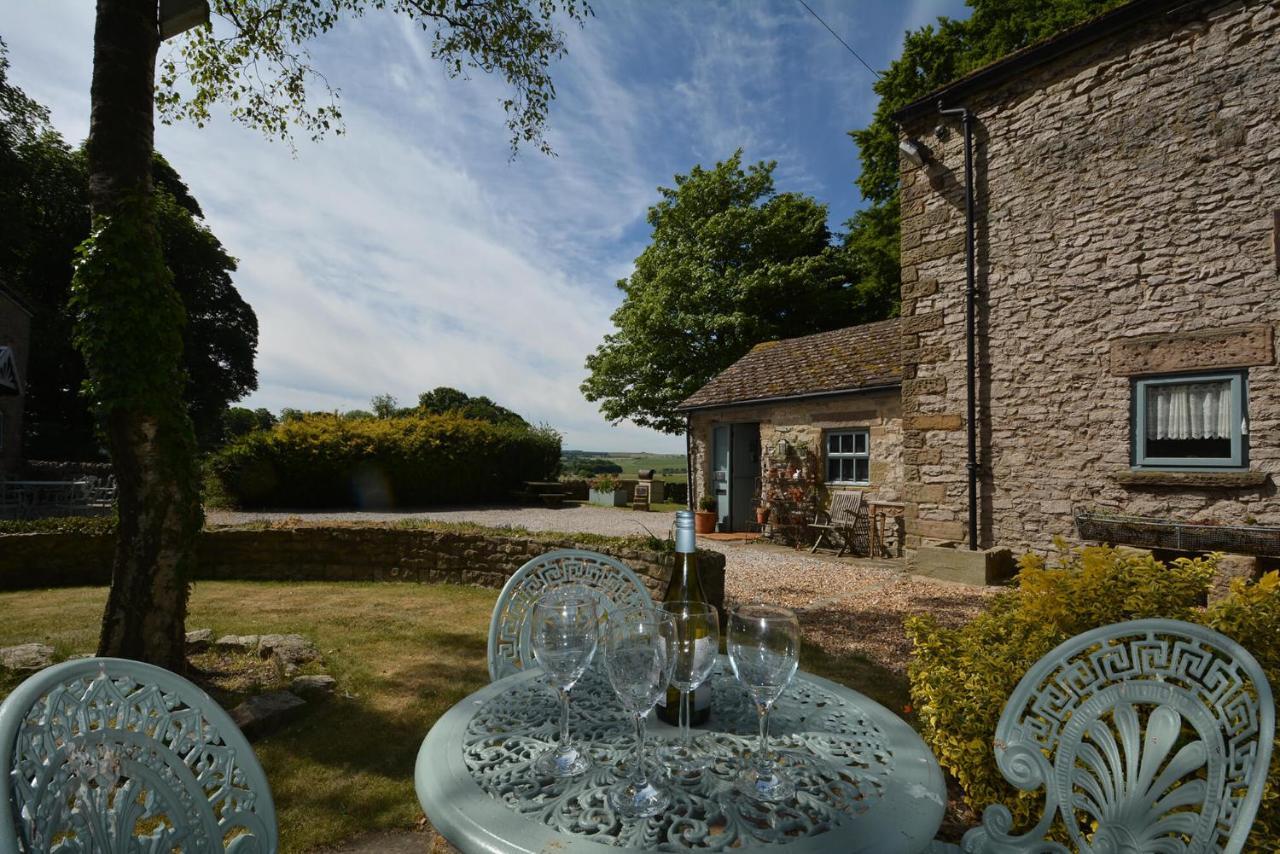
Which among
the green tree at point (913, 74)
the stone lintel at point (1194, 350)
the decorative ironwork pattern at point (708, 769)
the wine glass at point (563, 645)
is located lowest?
the decorative ironwork pattern at point (708, 769)

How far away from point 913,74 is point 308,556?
1946 centimetres

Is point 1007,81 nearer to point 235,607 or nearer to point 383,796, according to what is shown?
point 383,796

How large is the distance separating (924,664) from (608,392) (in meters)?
20.2

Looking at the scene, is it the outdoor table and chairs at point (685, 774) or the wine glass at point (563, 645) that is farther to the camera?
the wine glass at point (563, 645)

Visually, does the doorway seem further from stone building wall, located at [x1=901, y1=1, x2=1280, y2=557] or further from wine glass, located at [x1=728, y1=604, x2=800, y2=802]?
wine glass, located at [x1=728, y1=604, x2=800, y2=802]

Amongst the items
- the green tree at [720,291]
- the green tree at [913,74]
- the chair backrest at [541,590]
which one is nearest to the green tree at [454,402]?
the green tree at [720,291]

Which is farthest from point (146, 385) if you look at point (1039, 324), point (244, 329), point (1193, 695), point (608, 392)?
point (244, 329)

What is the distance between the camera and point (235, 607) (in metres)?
5.79

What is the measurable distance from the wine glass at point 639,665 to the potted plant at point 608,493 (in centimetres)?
1776

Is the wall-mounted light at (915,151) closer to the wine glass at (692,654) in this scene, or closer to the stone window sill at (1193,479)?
the stone window sill at (1193,479)

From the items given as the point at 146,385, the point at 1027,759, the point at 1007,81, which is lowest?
the point at 1027,759

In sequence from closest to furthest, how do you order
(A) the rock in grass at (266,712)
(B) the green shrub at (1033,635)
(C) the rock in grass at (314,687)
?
1. (B) the green shrub at (1033,635)
2. (A) the rock in grass at (266,712)
3. (C) the rock in grass at (314,687)

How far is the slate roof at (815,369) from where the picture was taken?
383 inches

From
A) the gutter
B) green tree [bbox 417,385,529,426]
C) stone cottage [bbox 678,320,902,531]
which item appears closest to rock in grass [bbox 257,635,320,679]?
stone cottage [bbox 678,320,902,531]
